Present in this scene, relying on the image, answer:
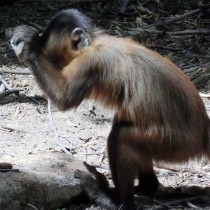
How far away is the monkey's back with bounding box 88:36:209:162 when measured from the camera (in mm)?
5156

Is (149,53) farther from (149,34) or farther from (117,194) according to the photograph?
(149,34)

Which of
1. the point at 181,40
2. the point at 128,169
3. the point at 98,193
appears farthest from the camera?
the point at 181,40

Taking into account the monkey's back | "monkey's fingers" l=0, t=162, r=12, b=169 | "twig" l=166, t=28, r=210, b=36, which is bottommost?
"monkey's fingers" l=0, t=162, r=12, b=169

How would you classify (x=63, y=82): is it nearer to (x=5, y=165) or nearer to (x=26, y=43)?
(x=26, y=43)

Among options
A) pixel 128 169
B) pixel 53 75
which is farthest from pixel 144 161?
pixel 53 75

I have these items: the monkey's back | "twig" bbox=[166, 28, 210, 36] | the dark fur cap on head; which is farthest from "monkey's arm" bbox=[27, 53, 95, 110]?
"twig" bbox=[166, 28, 210, 36]

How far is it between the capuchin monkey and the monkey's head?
0.14 meters

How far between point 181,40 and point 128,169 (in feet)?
14.4

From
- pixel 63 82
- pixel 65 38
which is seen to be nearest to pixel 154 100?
pixel 63 82

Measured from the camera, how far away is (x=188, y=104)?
17.2 feet

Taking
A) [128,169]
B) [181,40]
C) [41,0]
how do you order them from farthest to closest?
[41,0], [181,40], [128,169]

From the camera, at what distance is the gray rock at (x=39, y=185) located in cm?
506

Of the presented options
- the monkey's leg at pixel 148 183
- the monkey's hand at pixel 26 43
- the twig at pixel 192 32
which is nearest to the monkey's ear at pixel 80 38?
the monkey's hand at pixel 26 43

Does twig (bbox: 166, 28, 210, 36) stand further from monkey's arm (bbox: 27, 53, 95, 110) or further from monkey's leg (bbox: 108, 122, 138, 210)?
monkey's leg (bbox: 108, 122, 138, 210)
